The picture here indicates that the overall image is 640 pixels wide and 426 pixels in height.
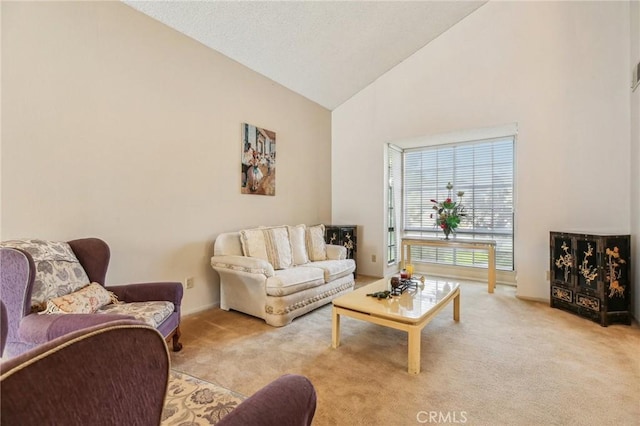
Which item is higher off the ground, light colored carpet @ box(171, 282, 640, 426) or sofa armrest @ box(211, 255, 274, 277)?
sofa armrest @ box(211, 255, 274, 277)

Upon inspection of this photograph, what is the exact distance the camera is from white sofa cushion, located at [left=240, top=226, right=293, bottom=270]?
3297 mm

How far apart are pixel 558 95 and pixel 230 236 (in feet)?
13.5

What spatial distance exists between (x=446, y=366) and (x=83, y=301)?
246 centimetres

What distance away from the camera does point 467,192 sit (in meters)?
4.84

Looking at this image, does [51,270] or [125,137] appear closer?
[51,270]

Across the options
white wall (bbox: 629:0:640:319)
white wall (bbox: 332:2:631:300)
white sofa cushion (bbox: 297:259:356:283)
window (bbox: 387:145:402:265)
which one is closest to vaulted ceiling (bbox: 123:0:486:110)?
white wall (bbox: 332:2:631:300)

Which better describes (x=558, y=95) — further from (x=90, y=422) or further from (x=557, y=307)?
(x=90, y=422)

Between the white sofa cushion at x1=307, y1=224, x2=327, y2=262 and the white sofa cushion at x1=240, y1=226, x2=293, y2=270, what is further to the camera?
the white sofa cushion at x1=307, y1=224, x2=327, y2=262

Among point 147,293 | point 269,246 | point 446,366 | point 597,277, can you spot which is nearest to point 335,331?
point 446,366

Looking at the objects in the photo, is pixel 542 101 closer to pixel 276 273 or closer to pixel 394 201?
pixel 394 201

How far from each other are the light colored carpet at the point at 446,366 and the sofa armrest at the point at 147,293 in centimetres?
46

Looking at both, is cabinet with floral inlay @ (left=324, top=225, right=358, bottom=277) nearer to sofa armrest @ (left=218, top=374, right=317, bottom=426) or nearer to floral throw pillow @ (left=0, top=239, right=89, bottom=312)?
floral throw pillow @ (left=0, top=239, right=89, bottom=312)

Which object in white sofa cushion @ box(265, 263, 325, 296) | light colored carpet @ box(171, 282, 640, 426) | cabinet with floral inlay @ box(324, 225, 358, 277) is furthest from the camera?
cabinet with floral inlay @ box(324, 225, 358, 277)

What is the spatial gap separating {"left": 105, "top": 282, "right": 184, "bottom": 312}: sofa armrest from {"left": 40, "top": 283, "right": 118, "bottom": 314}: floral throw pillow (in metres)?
0.06
